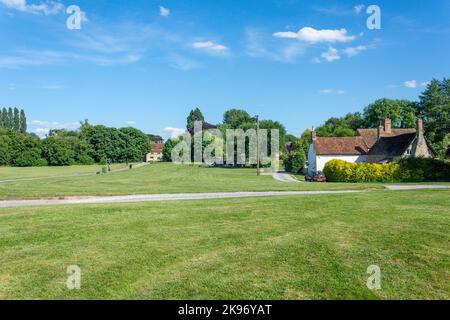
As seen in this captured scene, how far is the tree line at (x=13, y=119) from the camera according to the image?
14962cm

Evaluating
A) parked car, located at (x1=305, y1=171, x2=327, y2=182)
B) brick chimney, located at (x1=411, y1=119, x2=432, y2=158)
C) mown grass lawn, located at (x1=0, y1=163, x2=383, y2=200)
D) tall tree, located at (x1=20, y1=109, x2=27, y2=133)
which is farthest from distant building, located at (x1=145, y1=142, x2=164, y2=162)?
brick chimney, located at (x1=411, y1=119, x2=432, y2=158)

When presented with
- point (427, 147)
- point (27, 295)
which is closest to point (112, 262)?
point (27, 295)

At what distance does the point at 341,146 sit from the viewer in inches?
2232

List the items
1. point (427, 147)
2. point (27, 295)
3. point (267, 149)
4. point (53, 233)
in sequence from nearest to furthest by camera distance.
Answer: point (27, 295) < point (53, 233) < point (427, 147) < point (267, 149)

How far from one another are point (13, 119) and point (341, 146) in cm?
14495

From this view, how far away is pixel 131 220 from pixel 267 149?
7726cm

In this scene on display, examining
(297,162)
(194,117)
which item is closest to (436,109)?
(297,162)

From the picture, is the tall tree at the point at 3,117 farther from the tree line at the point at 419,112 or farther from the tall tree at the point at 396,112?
the tall tree at the point at 396,112

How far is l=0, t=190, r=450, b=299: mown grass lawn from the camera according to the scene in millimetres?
6445

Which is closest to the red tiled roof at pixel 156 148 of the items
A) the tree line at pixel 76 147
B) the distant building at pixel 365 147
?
the tree line at pixel 76 147

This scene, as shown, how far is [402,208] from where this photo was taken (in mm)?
14570

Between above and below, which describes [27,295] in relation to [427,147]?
below

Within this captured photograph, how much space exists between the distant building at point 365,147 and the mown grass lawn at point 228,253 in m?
37.8

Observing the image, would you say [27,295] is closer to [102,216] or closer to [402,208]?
[102,216]
